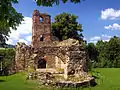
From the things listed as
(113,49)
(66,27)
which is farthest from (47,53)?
(113,49)

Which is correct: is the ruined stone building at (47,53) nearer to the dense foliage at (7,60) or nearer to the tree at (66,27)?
the dense foliage at (7,60)

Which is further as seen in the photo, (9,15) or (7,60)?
(7,60)

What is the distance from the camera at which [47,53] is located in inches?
1346

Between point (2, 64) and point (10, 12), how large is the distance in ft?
105

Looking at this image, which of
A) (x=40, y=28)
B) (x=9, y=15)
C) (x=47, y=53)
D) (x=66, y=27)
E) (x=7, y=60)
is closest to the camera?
(x=9, y=15)

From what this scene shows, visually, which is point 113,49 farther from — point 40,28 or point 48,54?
point 48,54

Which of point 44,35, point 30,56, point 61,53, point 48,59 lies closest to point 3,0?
point 61,53

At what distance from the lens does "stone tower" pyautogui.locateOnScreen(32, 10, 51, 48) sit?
45250 mm

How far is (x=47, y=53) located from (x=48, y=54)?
0.56 feet

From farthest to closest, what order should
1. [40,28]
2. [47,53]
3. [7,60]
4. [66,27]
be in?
[66,27], [40,28], [7,60], [47,53]

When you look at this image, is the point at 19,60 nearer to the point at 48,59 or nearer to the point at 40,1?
the point at 48,59

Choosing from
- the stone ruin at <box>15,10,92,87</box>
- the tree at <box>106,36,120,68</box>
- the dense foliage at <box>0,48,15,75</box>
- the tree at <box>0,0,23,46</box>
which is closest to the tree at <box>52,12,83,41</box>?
the tree at <box>106,36,120,68</box>

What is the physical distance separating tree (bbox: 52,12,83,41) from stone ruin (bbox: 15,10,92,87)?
9.96m

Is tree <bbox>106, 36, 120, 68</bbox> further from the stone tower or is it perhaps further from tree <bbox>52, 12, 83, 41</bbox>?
the stone tower
